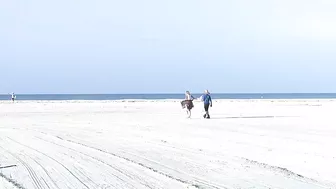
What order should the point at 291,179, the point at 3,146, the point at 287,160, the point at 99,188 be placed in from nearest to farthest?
the point at 99,188
the point at 291,179
the point at 287,160
the point at 3,146

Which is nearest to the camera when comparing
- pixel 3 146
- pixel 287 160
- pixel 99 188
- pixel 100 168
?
pixel 99 188

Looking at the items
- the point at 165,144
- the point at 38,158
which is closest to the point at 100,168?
the point at 38,158

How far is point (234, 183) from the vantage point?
9203mm

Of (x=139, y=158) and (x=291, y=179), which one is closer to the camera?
(x=291, y=179)

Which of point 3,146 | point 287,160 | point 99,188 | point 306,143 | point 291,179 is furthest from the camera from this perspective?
point 306,143

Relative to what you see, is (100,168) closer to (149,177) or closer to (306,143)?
(149,177)

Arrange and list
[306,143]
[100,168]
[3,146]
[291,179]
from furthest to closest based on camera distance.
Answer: [306,143]
[3,146]
[100,168]
[291,179]

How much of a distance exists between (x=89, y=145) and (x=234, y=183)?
6.66m

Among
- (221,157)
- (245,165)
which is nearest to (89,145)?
(221,157)

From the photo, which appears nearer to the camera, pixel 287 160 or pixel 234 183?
pixel 234 183

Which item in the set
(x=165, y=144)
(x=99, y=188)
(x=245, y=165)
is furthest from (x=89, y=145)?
(x=99, y=188)

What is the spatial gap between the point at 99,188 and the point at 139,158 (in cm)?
357

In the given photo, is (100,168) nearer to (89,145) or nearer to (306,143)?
(89,145)

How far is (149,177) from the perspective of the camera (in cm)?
969
